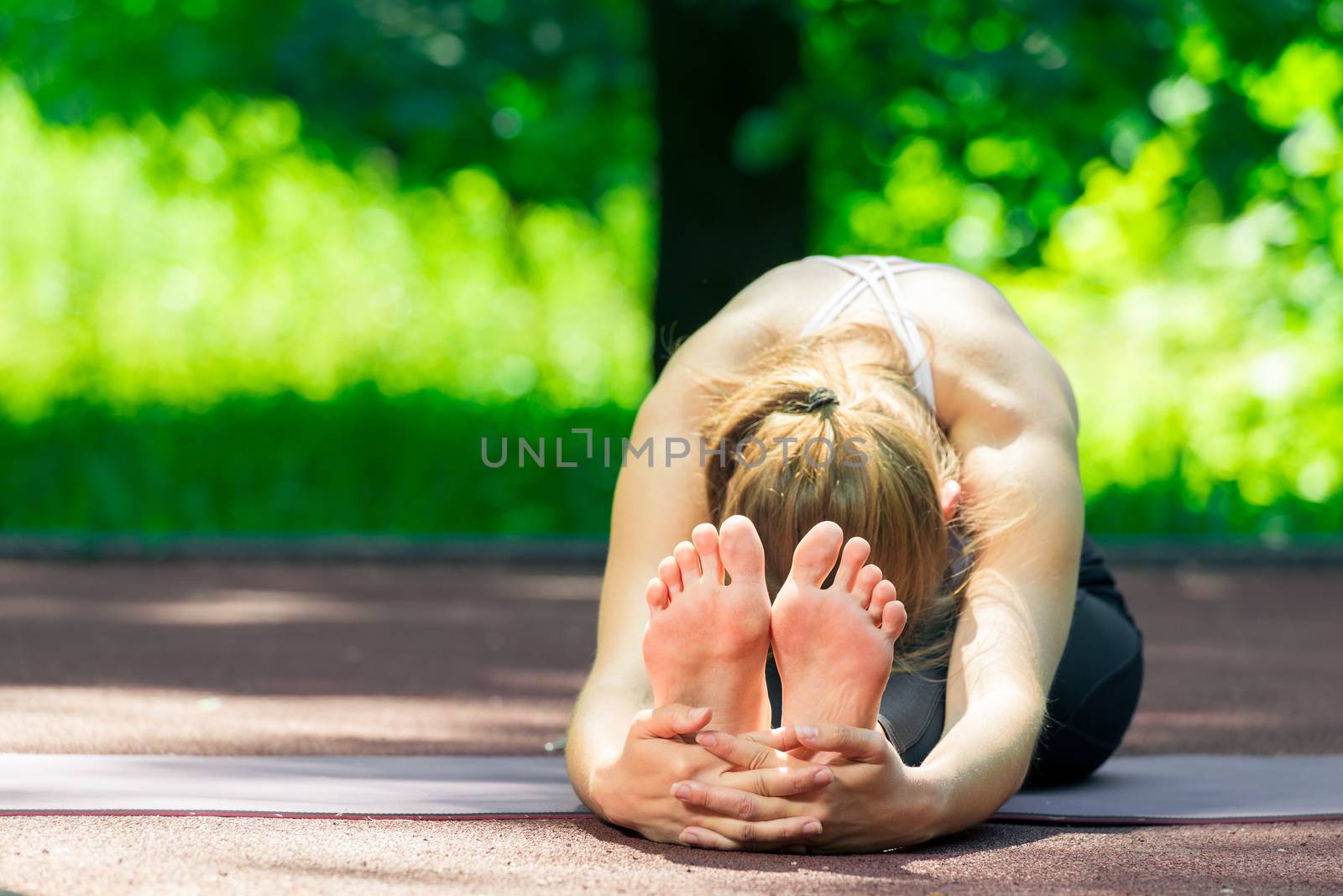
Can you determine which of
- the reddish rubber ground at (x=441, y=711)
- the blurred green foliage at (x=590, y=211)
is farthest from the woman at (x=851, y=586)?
the blurred green foliage at (x=590, y=211)

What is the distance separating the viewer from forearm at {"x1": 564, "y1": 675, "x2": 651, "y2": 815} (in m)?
2.50

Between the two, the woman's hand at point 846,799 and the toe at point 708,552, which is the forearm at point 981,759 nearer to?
the woman's hand at point 846,799

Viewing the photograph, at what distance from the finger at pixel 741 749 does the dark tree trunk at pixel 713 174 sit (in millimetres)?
5785

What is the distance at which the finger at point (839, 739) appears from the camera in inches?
85.7

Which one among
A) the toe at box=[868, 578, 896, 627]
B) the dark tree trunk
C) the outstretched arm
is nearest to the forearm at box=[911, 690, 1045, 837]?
the outstretched arm

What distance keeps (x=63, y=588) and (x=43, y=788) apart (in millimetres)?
4384

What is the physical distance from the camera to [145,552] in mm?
7895

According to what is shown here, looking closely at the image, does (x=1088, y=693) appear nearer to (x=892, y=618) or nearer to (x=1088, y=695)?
(x=1088, y=695)

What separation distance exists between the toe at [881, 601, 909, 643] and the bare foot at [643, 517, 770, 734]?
0.50ft

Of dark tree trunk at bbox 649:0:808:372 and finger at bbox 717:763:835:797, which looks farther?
dark tree trunk at bbox 649:0:808:372

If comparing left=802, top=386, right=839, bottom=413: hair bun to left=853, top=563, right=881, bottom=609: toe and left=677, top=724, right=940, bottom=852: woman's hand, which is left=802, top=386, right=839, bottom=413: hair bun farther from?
left=677, top=724, right=940, bottom=852: woman's hand

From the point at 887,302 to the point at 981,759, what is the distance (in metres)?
0.92

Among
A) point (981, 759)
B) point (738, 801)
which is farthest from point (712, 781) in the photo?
point (981, 759)

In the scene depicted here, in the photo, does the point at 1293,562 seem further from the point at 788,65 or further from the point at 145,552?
the point at 145,552
